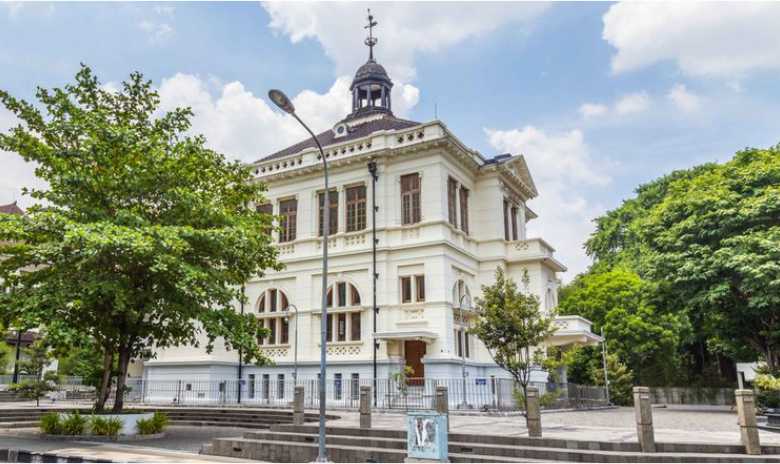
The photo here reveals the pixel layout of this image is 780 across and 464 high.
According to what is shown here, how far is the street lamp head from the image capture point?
13.6 meters

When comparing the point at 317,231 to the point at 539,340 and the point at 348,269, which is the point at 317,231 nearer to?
the point at 348,269

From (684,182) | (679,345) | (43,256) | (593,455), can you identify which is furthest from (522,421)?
(679,345)

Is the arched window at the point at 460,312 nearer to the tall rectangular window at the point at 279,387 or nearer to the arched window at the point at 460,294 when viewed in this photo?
the arched window at the point at 460,294

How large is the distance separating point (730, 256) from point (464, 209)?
511 inches

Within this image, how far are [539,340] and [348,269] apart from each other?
49.7ft

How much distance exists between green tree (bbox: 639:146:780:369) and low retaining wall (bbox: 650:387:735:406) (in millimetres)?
14397

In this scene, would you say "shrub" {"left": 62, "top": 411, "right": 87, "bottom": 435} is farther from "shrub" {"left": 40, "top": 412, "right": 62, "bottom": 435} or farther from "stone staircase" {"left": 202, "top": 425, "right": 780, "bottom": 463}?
"stone staircase" {"left": 202, "top": 425, "right": 780, "bottom": 463}

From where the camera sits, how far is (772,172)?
94.9 ft

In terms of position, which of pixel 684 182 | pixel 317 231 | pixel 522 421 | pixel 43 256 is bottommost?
pixel 522 421

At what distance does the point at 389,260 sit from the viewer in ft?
100

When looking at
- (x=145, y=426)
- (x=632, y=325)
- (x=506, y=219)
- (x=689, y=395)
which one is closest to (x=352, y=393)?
(x=145, y=426)

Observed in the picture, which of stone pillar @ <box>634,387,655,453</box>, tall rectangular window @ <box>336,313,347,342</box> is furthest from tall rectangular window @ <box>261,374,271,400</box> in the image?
stone pillar @ <box>634,387,655,453</box>

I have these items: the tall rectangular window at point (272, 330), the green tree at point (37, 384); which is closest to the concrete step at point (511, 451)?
the tall rectangular window at point (272, 330)

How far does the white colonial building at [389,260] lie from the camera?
29.5 m
